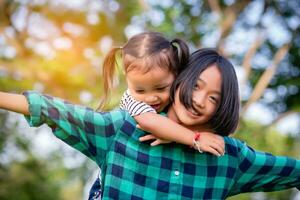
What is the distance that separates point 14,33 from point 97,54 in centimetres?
135

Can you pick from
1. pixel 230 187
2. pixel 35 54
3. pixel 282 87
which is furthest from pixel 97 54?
pixel 230 187

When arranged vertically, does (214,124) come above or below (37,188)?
above

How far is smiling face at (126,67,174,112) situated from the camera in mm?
1682

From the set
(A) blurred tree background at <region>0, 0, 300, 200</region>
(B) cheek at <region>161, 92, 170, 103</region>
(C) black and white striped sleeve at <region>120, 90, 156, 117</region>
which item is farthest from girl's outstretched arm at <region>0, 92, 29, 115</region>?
(A) blurred tree background at <region>0, 0, 300, 200</region>

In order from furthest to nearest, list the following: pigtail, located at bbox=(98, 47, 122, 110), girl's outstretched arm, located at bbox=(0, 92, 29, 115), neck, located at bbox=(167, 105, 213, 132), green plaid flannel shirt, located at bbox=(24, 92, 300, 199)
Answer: pigtail, located at bbox=(98, 47, 122, 110) → neck, located at bbox=(167, 105, 213, 132) → green plaid flannel shirt, located at bbox=(24, 92, 300, 199) → girl's outstretched arm, located at bbox=(0, 92, 29, 115)

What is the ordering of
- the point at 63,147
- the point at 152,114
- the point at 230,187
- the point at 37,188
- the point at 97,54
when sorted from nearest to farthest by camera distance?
the point at 152,114 < the point at 230,187 < the point at 97,54 < the point at 37,188 < the point at 63,147

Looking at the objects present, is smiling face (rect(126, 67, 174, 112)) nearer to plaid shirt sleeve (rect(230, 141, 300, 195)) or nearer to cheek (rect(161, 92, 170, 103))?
cheek (rect(161, 92, 170, 103))

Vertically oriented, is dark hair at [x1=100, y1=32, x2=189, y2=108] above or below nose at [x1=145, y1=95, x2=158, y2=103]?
above

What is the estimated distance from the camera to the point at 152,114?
63.0 inches

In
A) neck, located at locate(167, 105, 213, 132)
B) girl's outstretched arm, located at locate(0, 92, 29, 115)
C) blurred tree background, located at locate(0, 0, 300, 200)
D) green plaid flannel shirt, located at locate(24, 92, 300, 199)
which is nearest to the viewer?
girl's outstretched arm, located at locate(0, 92, 29, 115)

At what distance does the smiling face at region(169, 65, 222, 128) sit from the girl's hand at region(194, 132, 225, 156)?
0.04 meters

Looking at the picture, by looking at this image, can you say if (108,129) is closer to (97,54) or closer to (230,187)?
(230,187)

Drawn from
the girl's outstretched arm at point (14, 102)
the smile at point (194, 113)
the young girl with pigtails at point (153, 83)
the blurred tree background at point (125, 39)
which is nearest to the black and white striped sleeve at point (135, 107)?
the young girl with pigtails at point (153, 83)

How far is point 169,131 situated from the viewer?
1586 millimetres
